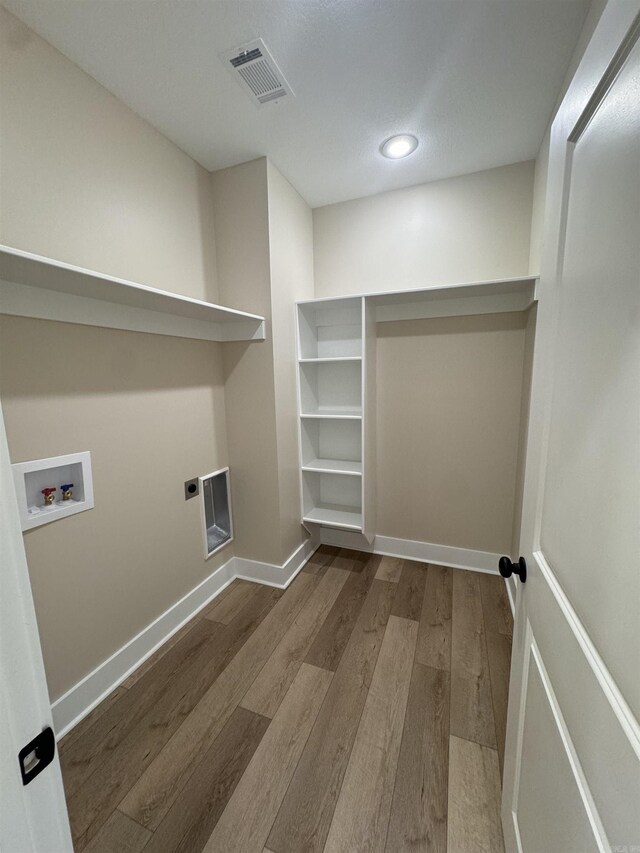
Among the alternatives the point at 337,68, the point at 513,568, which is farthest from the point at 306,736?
the point at 337,68

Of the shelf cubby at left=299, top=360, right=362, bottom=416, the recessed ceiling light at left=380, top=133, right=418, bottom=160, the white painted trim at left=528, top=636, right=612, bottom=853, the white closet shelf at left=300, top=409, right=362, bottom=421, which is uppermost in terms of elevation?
the recessed ceiling light at left=380, top=133, right=418, bottom=160

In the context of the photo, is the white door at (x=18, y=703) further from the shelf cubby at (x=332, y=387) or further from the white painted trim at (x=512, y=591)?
the white painted trim at (x=512, y=591)

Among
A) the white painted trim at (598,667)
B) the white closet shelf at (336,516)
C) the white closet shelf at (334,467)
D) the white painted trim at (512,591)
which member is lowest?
the white painted trim at (512,591)

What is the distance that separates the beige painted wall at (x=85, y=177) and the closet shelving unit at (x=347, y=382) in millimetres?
893

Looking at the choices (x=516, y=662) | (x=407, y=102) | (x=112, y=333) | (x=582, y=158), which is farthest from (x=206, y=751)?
(x=407, y=102)

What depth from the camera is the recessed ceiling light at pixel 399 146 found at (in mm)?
1807

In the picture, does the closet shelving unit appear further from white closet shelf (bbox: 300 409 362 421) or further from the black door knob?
the black door knob

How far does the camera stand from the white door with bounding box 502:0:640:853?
1.59 ft

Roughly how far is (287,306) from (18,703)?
2.12 m

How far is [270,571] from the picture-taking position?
233 centimetres

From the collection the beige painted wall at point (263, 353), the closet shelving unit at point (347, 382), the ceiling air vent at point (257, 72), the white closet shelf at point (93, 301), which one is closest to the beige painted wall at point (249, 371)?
the beige painted wall at point (263, 353)

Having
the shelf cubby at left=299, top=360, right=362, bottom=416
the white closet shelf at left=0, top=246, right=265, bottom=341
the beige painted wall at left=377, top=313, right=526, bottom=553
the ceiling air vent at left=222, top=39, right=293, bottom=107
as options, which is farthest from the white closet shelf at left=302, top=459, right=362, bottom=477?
the ceiling air vent at left=222, top=39, right=293, bottom=107

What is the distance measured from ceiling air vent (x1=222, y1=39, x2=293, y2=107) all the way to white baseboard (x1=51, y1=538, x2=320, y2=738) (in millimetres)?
2570

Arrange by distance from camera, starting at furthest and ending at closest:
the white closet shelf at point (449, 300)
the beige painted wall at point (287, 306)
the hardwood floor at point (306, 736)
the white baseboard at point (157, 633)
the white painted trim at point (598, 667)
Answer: the beige painted wall at point (287, 306)
the white closet shelf at point (449, 300)
the white baseboard at point (157, 633)
the hardwood floor at point (306, 736)
the white painted trim at point (598, 667)
